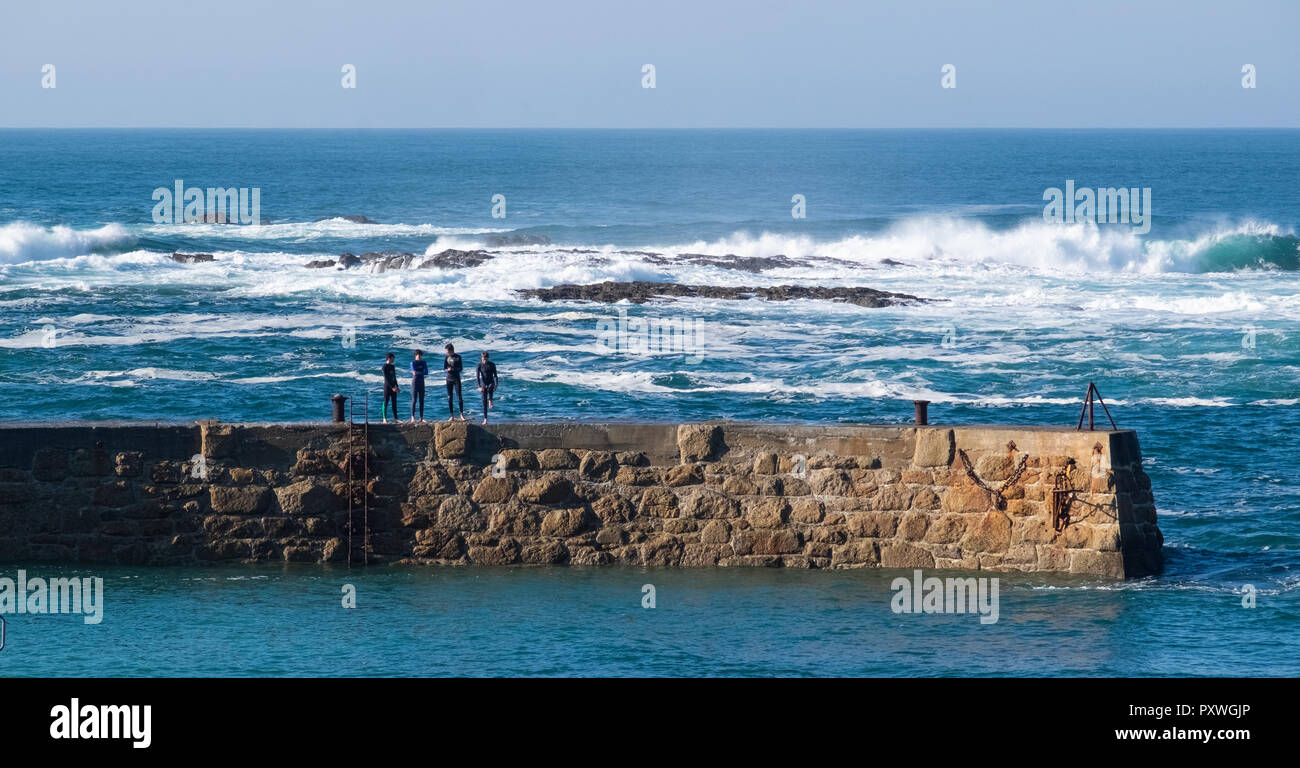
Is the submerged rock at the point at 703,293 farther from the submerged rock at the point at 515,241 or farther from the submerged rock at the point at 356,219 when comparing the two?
the submerged rock at the point at 356,219

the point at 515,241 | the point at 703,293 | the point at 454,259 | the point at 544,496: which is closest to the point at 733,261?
the point at 703,293

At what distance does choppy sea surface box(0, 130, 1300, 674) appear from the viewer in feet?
48.1

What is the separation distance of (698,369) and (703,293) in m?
13.2

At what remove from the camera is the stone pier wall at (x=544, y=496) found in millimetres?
17109

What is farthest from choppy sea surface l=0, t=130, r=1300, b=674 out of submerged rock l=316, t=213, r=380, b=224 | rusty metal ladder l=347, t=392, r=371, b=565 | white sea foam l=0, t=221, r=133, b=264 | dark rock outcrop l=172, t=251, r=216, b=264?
dark rock outcrop l=172, t=251, r=216, b=264

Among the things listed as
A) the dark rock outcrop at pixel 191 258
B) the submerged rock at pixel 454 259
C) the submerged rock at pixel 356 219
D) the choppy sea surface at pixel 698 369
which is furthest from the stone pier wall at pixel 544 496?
the submerged rock at pixel 356 219

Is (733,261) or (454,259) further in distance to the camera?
(733,261)

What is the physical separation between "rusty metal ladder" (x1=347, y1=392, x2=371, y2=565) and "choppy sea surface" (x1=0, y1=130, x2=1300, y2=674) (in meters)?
0.49

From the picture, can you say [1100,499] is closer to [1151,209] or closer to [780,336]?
[780,336]

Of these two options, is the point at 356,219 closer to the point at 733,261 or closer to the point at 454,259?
the point at 454,259

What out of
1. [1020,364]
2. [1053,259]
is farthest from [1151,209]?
[1020,364]

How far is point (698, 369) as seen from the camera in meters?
33.5

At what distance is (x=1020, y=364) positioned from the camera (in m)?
34.5

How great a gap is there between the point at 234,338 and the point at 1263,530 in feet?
82.3
